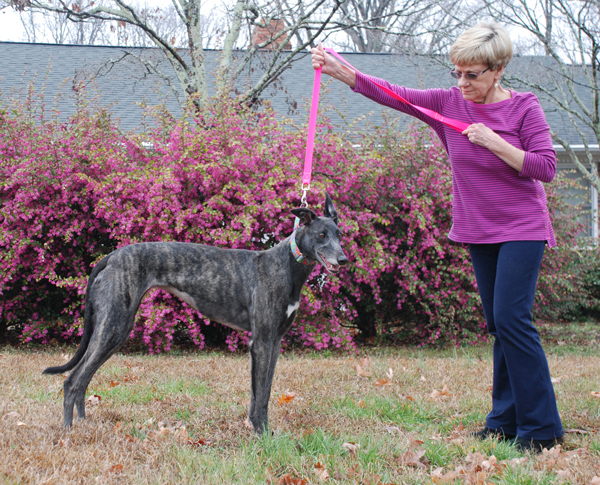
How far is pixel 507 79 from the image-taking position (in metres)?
8.25

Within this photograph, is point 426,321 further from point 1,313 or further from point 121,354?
point 1,313

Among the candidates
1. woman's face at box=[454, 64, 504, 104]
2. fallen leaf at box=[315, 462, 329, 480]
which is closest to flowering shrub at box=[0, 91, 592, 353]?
woman's face at box=[454, 64, 504, 104]

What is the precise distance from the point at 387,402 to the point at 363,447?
1.00 metres

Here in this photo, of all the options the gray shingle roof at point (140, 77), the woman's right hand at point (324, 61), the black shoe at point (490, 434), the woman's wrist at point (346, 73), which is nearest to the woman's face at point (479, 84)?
the woman's wrist at point (346, 73)

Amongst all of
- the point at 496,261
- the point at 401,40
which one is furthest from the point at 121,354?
the point at 401,40

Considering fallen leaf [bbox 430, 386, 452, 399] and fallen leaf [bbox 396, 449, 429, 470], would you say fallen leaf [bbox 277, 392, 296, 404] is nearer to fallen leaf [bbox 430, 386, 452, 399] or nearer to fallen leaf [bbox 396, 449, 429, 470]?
fallen leaf [bbox 430, 386, 452, 399]

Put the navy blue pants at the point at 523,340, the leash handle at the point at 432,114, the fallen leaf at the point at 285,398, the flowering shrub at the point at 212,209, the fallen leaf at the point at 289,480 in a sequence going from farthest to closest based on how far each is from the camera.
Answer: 1. the flowering shrub at the point at 212,209
2. the fallen leaf at the point at 285,398
3. the leash handle at the point at 432,114
4. the navy blue pants at the point at 523,340
5. the fallen leaf at the point at 289,480

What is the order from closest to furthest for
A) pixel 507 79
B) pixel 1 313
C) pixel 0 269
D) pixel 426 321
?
pixel 0 269
pixel 1 313
pixel 426 321
pixel 507 79

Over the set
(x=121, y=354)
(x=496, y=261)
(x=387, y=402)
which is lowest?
(x=121, y=354)

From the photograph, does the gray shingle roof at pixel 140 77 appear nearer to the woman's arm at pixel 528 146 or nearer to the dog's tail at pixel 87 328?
the woman's arm at pixel 528 146

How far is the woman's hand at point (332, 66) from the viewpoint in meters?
3.27

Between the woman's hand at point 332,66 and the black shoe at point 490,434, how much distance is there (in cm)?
229

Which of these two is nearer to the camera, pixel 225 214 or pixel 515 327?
pixel 515 327

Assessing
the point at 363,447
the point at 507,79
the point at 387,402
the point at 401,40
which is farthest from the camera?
the point at 401,40
